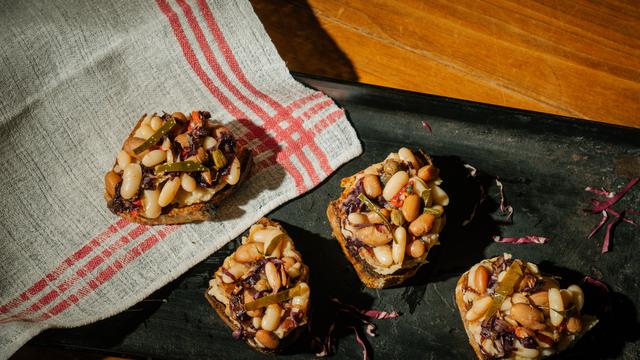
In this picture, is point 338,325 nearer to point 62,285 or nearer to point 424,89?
point 62,285

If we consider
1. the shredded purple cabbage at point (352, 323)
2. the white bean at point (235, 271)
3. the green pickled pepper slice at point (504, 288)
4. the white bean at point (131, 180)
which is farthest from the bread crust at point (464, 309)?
the white bean at point (131, 180)

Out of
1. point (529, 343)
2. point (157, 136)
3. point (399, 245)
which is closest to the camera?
point (529, 343)

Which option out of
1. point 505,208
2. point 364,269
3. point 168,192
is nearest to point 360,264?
point 364,269

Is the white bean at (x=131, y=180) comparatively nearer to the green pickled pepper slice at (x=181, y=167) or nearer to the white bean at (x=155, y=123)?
the green pickled pepper slice at (x=181, y=167)

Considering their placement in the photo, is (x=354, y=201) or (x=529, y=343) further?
(x=354, y=201)

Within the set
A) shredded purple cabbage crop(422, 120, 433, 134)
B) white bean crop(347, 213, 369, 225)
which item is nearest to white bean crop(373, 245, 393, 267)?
white bean crop(347, 213, 369, 225)

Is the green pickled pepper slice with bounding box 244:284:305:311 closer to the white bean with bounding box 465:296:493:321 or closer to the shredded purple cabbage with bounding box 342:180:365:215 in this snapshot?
the shredded purple cabbage with bounding box 342:180:365:215

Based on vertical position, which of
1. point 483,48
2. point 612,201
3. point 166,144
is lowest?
point 612,201

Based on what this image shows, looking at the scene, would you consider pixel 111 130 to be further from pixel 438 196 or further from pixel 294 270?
pixel 438 196
